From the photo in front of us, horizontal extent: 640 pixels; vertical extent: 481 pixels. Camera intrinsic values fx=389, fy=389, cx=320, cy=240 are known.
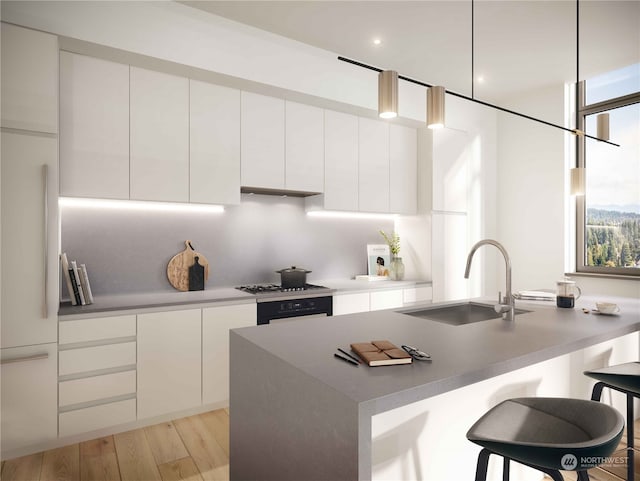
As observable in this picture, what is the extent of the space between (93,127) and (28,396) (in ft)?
5.60

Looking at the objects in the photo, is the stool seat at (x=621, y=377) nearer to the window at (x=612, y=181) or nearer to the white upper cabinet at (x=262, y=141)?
the window at (x=612, y=181)

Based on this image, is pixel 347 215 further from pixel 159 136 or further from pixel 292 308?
pixel 159 136

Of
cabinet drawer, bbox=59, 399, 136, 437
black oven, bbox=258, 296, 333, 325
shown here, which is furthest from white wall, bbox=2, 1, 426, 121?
cabinet drawer, bbox=59, 399, 136, 437

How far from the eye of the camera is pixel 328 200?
12.0 ft

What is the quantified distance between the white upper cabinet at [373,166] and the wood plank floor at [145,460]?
7.90 ft

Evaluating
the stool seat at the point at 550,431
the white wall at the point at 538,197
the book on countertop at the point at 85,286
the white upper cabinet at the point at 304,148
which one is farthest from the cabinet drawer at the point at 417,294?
the book on countertop at the point at 85,286

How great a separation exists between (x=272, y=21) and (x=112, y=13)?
3.53ft

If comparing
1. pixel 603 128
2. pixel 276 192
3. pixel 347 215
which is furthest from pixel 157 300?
pixel 603 128

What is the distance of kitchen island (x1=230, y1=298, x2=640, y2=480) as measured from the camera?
104cm

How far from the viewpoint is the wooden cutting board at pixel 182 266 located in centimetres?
320

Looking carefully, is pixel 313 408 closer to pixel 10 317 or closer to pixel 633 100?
pixel 10 317

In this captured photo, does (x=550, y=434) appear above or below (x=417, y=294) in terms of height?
below

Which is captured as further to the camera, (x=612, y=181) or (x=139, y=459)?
(x=612, y=181)

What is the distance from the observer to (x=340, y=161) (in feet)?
12.2
